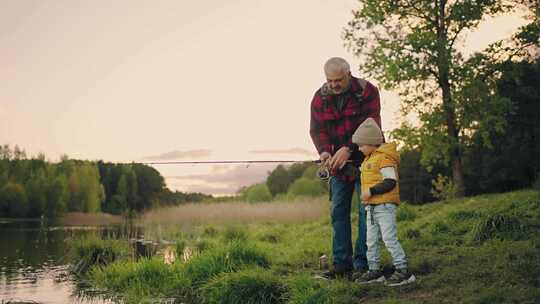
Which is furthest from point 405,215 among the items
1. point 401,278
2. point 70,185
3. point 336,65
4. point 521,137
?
point 70,185

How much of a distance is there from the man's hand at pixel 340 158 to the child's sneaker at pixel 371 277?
1041mm

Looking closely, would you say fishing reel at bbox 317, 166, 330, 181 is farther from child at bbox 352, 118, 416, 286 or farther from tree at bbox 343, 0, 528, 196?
tree at bbox 343, 0, 528, 196

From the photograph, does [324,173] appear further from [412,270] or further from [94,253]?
[94,253]

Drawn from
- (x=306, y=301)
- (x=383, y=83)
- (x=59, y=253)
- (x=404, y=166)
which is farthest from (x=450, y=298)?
(x=404, y=166)

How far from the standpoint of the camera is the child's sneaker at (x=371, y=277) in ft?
17.7

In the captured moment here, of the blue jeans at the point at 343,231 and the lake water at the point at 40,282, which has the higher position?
the blue jeans at the point at 343,231

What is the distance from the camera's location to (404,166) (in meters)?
43.1

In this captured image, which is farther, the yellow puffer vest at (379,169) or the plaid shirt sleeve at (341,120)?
the plaid shirt sleeve at (341,120)

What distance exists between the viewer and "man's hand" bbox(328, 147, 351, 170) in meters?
5.65

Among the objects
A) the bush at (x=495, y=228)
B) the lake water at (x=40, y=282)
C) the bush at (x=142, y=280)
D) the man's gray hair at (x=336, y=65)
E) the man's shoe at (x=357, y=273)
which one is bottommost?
the lake water at (x=40, y=282)

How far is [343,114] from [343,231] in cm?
118

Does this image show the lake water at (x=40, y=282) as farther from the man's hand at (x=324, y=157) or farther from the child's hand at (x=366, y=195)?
the child's hand at (x=366, y=195)

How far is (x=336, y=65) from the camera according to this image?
5672 mm

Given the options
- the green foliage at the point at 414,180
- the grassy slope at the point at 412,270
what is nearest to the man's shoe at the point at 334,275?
the grassy slope at the point at 412,270
